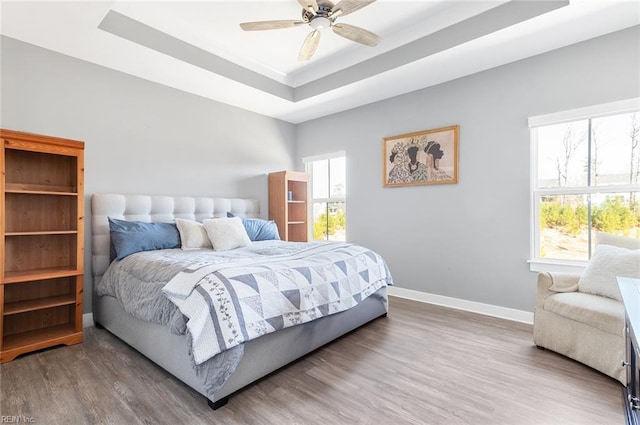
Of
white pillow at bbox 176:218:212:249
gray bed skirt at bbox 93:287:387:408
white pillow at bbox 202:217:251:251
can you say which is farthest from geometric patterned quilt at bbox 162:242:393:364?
white pillow at bbox 176:218:212:249

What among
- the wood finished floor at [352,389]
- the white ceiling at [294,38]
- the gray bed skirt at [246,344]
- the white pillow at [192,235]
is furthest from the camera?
the white pillow at [192,235]

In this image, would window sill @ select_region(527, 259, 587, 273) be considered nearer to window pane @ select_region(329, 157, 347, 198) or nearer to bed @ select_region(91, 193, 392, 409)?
bed @ select_region(91, 193, 392, 409)

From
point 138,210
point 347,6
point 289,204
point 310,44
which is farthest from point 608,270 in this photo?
point 138,210

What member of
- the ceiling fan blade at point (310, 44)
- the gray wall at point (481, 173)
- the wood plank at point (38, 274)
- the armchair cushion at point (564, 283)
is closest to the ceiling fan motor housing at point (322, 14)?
the ceiling fan blade at point (310, 44)

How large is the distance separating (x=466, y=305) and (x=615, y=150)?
2.07 metres

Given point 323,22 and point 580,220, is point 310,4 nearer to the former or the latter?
point 323,22

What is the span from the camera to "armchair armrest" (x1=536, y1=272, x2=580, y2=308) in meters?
2.51

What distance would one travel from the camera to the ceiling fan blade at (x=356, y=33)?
245 centimetres

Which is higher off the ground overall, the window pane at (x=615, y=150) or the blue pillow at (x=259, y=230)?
the window pane at (x=615, y=150)

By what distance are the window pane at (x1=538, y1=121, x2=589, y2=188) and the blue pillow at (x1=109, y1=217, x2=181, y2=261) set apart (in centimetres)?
392

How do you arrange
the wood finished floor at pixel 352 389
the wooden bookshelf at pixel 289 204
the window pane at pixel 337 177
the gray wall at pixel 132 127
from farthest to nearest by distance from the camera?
1. the window pane at pixel 337 177
2. the wooden bookshelf at pixel 289 204
3. the gray wall at pixel 132 127
4. the wood finished floor at pixel 352 389

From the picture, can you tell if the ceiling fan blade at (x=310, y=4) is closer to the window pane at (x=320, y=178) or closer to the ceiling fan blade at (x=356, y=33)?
the ceiling fan blade at (x=356, y=33)

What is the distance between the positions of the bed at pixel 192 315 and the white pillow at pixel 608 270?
5.43 feet

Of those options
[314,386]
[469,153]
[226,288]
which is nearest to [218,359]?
[226,288]
